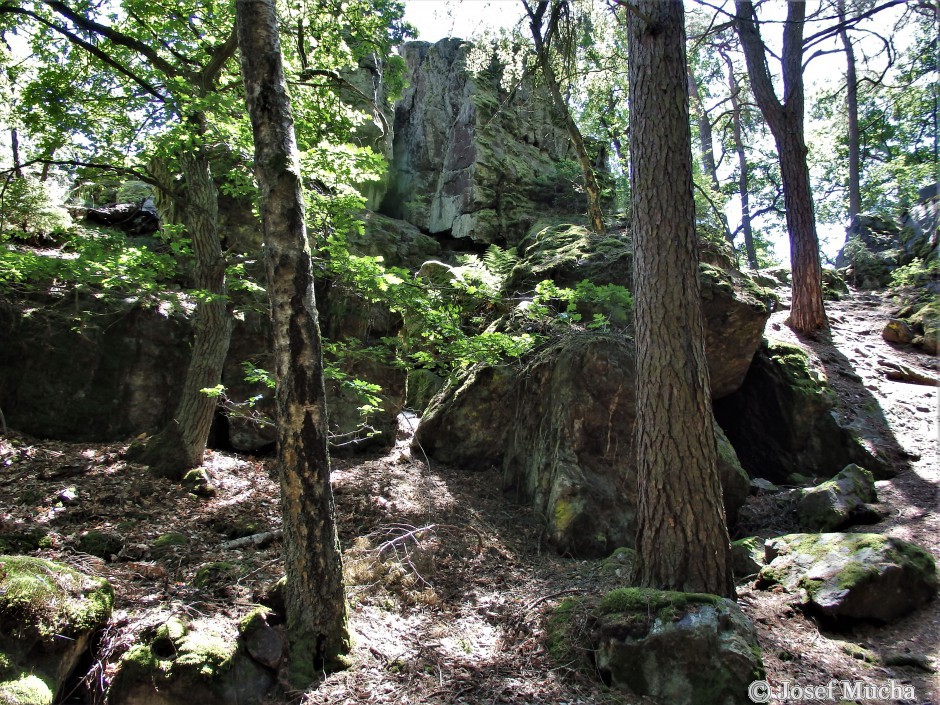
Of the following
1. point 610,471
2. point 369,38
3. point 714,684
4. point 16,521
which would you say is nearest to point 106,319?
point 16,521

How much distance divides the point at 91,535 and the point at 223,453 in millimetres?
3451

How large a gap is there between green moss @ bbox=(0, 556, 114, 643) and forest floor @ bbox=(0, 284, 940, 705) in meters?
0.24

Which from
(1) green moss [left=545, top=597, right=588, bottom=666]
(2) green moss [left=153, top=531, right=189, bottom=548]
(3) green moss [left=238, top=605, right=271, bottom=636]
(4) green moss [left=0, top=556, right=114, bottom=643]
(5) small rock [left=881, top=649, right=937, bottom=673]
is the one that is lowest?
(5) small rock [left=881, top=649, right=937, bottom=673]

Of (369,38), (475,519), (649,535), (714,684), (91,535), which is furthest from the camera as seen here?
(369,38)

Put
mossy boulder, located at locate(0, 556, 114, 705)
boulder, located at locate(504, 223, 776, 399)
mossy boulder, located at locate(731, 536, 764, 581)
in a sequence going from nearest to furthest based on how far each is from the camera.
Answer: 1. mossy boulder, located at locate(0, 556, 114, 705)
2. mossy boulder, located at locate(731, 536, 764, 581)
3. boulder, located at locate(504, 223, 776, 399)

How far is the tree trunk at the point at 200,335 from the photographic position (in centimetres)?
708

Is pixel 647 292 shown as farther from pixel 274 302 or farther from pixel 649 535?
pixel 274 302

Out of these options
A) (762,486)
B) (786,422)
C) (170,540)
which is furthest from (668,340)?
(786,422)

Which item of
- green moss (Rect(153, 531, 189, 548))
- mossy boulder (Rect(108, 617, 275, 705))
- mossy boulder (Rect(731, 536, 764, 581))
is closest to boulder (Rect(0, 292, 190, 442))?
green moss (Rect(153, 531, 189, 548))

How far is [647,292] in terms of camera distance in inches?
185

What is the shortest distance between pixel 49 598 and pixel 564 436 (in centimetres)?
532

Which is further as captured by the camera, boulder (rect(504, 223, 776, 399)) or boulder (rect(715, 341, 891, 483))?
boulder (rect(504, 223, 776, 399))

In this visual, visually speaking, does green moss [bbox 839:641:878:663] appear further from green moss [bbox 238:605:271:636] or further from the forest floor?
green moss [bbox 238:605:271:636]

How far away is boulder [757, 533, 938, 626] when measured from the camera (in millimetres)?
4426
